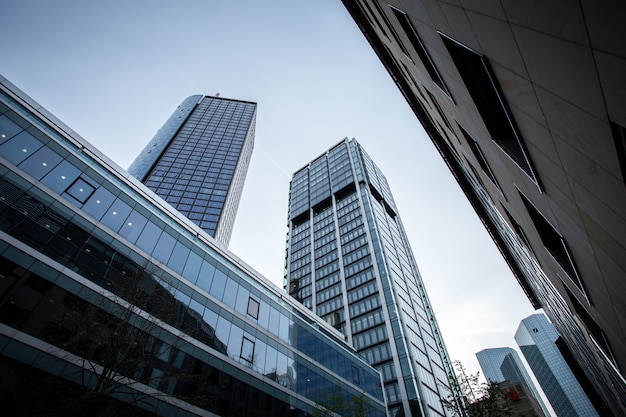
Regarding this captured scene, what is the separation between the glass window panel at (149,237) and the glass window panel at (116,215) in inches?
56.8

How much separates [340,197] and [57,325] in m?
86.8

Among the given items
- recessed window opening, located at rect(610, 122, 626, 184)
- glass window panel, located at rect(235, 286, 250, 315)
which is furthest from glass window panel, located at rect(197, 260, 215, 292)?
recessed window opening, located at rect(610, 122, 626, 184)

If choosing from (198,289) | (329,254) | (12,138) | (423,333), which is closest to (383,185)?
(329,254)

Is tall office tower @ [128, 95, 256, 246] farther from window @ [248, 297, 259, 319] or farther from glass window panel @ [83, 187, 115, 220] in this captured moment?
glass window panel @ [83, 187, 115, 220]

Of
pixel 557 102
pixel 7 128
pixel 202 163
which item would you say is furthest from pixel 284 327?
pixel 202 163

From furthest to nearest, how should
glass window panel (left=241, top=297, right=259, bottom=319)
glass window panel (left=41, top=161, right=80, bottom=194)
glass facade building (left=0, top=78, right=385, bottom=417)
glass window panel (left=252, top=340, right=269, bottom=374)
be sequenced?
glass window panel (left=241, top=297, right=259, bottom=319) < glass window panel (left=252, top=340, right=269, bottom=374) < glass window panel (left=41, top=161, right=80, bottom=194) < glass facade building (left=0, top=78, right=385, bottom=417)

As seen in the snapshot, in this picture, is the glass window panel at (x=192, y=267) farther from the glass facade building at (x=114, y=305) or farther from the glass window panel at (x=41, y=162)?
the glass window panel at (x=41, y=162)

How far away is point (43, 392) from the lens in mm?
11266

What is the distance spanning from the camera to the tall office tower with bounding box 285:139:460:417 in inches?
2109

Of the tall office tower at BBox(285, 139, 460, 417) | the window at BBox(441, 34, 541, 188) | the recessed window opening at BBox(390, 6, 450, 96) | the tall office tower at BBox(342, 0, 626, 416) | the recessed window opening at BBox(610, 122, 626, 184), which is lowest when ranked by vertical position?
the recessed window opening at BBox(610, 122, 626, 184)

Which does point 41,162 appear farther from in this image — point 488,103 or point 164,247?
point 488,103

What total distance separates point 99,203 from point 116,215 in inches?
44.6

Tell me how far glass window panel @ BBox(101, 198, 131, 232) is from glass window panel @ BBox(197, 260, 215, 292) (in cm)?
630

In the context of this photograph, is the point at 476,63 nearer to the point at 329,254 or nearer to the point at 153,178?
the point at 329,254
